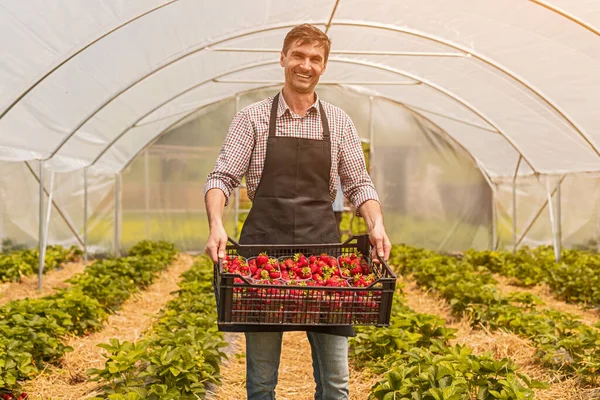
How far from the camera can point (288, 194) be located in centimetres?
296

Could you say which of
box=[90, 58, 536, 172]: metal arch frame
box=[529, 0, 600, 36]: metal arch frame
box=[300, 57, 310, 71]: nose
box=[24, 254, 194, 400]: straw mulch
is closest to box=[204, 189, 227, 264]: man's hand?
box=[300, 57, 310, 71]: nose

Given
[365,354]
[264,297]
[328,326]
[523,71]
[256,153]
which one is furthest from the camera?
[523,71]

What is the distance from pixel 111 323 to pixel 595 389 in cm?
449

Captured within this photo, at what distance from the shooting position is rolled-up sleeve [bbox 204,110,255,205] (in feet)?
9.39

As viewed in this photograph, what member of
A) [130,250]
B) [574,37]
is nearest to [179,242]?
[130,250]

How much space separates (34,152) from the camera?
28.7ft

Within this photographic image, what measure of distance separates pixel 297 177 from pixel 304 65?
477 millimetres

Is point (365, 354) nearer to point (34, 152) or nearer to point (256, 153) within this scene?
point (256, 153)

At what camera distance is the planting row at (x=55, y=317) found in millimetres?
4316

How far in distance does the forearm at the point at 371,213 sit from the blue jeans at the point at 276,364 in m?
0.49

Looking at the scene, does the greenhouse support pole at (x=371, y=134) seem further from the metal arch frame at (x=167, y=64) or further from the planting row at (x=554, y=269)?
the metal arch frame at (x=167, y=64)

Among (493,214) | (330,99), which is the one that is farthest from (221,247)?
(493,214)

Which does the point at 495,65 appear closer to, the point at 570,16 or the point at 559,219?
the point at 570,16

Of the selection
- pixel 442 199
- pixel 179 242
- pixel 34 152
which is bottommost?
pixel 179 242
